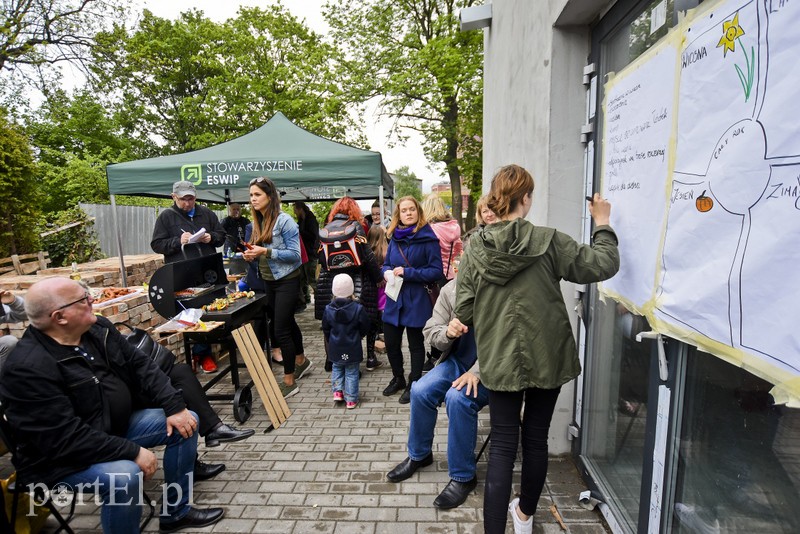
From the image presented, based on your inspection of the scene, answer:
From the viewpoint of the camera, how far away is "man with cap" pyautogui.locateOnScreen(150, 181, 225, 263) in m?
4.61

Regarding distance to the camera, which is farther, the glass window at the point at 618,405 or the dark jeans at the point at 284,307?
the dark jeans at the point at 284,307

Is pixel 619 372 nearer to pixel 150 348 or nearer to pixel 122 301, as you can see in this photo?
pixel 150 348

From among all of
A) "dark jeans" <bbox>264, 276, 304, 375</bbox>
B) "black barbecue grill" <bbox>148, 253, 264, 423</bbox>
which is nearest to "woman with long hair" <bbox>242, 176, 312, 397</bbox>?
"dark jeans" <bbox>264, 276, 304, 375</bbox>

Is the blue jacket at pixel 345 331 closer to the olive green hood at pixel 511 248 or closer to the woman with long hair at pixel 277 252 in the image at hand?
the woman with long hair at pixel 277 252

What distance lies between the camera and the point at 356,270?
4.73 m

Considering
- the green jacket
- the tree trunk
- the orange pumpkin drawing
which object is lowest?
the green jacket

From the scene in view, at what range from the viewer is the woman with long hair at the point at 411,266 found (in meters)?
3.91

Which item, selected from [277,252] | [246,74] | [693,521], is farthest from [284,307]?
[246,74]

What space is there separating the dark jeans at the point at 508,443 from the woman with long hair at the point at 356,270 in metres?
2.69

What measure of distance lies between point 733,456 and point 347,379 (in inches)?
121

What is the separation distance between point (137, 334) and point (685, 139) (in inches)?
125

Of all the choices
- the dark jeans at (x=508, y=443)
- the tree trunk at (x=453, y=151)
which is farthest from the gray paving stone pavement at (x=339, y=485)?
the tree trunk at (x=453, y=151)

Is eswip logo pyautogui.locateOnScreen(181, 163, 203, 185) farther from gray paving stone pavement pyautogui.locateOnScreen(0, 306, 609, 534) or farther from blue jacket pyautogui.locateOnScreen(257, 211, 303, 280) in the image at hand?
gray paving stone pavement pyautogui.locateOnScreen(0, 306, 609, 534)

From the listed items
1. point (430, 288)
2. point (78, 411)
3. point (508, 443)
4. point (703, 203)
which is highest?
point (703, 203)
